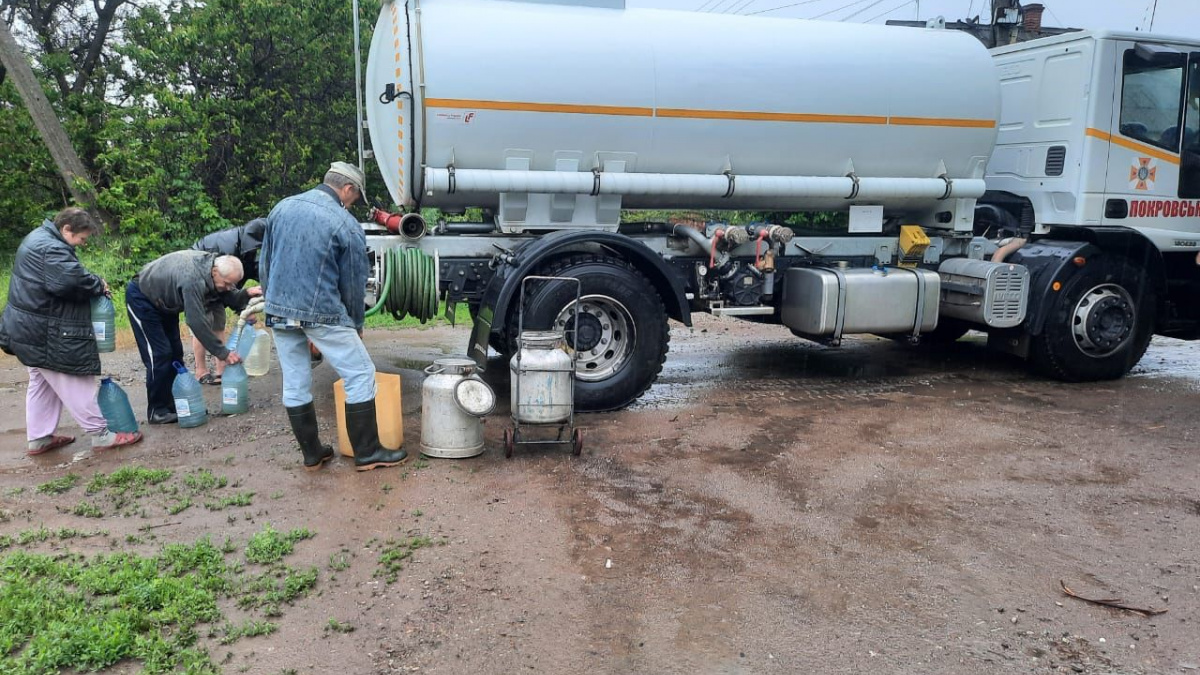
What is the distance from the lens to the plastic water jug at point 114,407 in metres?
5.78

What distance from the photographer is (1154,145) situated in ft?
25.8

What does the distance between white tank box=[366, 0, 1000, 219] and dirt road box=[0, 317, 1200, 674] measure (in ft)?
5.86

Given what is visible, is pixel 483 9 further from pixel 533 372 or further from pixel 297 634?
pixel 297 634

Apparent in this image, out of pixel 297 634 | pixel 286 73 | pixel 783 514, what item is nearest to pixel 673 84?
pixel 783 514

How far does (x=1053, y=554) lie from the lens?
173 inches

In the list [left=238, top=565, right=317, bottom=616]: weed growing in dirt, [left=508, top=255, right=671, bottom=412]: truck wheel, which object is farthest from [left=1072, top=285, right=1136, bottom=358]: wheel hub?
[left=238, top=565, right=317, bottom=616]: weed growing in dirt

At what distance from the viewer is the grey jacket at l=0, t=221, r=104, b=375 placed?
17.5ft

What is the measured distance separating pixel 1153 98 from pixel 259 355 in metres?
7.98

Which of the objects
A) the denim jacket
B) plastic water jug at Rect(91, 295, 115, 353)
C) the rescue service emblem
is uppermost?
the rescue service emblem

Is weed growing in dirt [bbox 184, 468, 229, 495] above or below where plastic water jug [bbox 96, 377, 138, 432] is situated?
below

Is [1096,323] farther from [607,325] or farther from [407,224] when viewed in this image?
Answer: [407,224]

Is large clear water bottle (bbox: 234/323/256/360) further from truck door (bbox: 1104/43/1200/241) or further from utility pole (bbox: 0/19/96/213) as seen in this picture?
truck door (bbox: 1104/43/1200/241)

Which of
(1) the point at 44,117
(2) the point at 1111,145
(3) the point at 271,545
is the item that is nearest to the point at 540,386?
(3) the point at 271,545

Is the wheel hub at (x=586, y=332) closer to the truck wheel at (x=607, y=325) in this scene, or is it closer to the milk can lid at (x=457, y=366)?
the truck wheel at (x=607, y=325)
